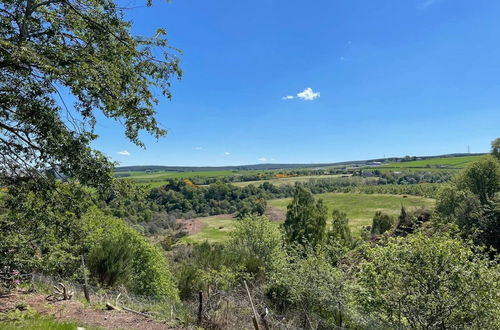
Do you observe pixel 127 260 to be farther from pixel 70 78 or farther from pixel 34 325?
pixel 70 78

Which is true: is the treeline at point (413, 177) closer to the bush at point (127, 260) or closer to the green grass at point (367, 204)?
the green grass at point (367, 204)

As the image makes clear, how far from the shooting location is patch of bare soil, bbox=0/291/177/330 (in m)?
7.75

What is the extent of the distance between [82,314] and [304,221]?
34.5 metres

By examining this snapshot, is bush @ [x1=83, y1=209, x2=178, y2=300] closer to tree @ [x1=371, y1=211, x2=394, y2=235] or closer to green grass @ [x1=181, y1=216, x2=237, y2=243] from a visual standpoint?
tree @ [x1=371, y1=211, x2=394, y2=235]

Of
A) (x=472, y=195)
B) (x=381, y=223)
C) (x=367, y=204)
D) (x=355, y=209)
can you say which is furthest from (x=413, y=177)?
(x=472, y=195)

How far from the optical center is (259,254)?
1161 inches

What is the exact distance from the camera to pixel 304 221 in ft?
133

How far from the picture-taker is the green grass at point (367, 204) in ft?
255

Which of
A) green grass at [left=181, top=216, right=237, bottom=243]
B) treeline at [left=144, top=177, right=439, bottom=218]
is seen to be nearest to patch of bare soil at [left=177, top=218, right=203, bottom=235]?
green grass at [left=181, top=216, right=237, bottom=243]

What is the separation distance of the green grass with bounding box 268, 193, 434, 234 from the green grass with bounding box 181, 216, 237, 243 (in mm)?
20271

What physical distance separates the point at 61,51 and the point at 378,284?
1073 centimetres

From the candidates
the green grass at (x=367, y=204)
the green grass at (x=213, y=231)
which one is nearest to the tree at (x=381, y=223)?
the green grass at (x=367, y=204)

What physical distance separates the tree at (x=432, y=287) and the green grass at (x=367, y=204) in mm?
60657

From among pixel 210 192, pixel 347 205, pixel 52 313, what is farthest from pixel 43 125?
pixel 210 192
